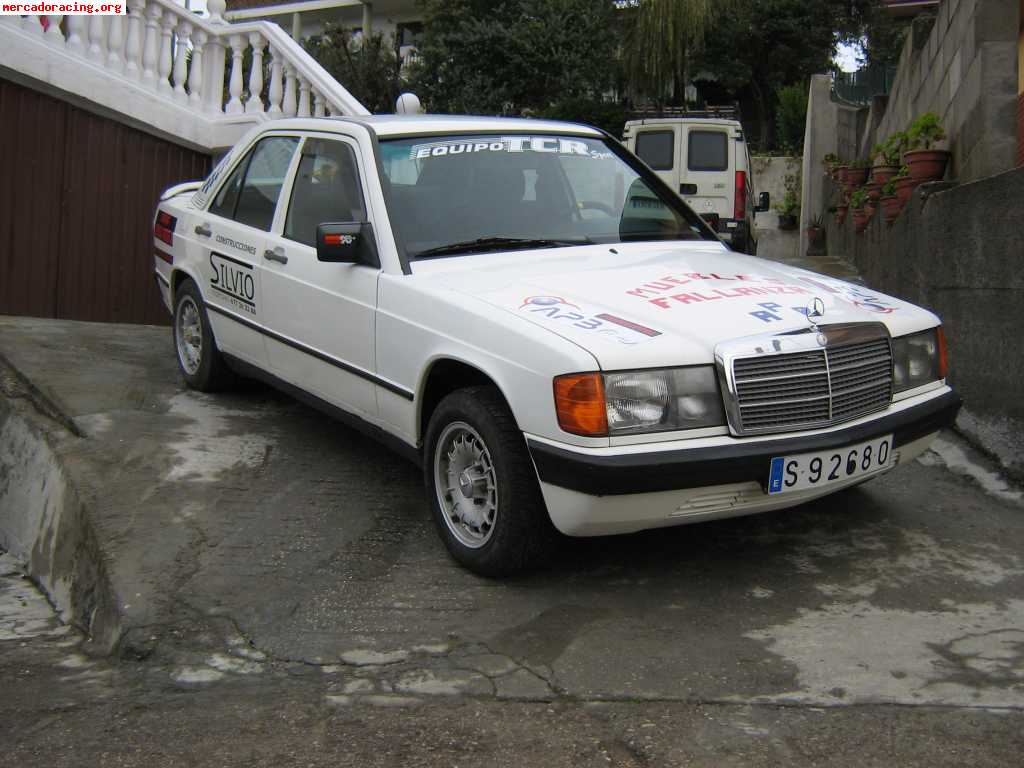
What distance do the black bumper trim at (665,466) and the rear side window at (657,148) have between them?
1302 cm

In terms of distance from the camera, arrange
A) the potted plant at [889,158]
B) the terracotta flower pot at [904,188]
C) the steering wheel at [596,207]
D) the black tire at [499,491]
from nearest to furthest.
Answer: the black tire at [499,491] → the steering wheel at [596,207] → the terracotta flower pot at [904,188] → the potted plant at [889,158]

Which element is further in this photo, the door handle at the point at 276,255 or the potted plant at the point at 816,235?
the potted plant at the point at 816,235

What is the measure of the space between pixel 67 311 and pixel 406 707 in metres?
7.09

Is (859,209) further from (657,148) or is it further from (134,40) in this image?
(134,40)

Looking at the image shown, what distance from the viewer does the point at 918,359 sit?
421 centimetres

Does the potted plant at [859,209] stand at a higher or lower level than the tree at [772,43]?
lower

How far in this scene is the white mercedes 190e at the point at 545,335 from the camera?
3514 mm

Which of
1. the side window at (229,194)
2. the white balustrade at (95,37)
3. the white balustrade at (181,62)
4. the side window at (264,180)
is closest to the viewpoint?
the side window at (264,180)

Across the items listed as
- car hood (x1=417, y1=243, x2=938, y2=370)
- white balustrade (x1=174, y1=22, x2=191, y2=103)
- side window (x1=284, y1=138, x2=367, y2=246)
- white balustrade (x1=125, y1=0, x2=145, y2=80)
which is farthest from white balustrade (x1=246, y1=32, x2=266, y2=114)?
car hood (x1=417, y1=243, x2=938, y2=370)

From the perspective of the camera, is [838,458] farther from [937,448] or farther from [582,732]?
[937,448]

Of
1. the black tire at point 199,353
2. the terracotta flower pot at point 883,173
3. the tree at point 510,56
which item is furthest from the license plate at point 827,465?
the tree at point 510,56

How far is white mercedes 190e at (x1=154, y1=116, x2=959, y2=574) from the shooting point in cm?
351

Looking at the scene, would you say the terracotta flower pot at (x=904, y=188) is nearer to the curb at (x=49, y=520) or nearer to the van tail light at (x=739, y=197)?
the curb at (x=49, y=520)

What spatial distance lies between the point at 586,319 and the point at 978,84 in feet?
14.6
